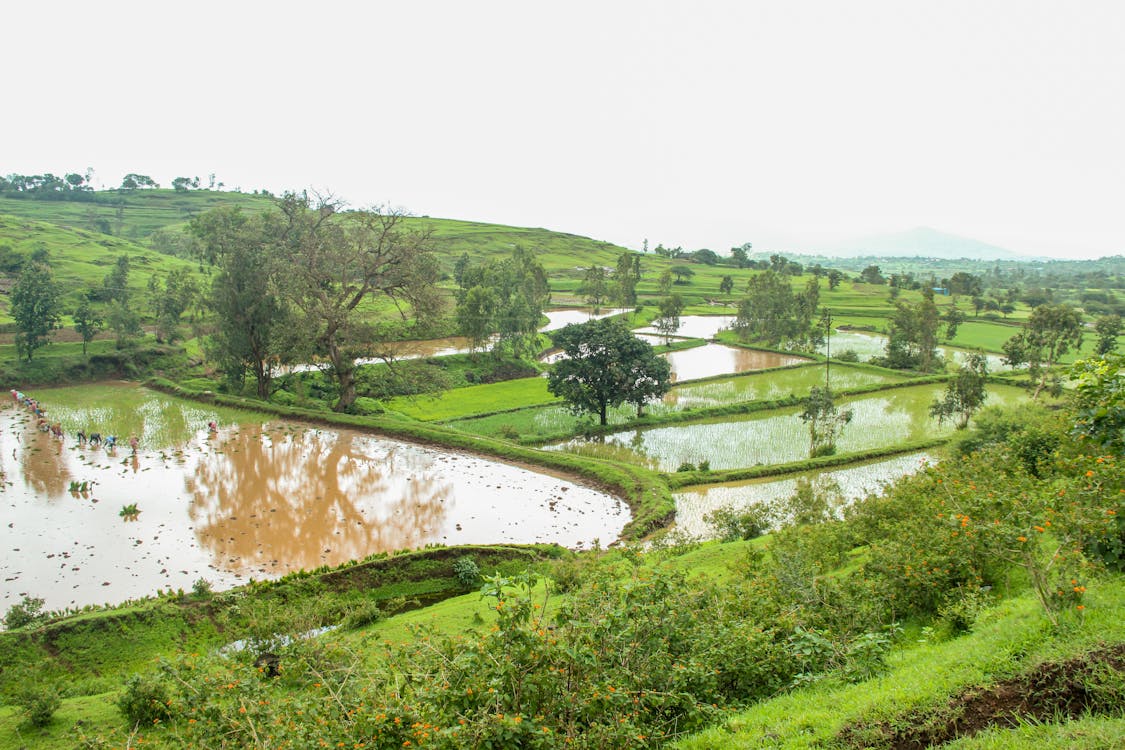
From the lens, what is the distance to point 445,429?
28594 mm

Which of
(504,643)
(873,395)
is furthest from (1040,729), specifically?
(873,395)

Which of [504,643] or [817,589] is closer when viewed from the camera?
[504,643]

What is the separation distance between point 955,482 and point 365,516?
622 inches

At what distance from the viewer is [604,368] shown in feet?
95.4

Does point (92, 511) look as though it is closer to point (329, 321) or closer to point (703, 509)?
point (329, 321)

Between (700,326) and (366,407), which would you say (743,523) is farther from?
(700,326)

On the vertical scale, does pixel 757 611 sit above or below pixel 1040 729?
below

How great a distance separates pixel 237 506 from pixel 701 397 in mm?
23253

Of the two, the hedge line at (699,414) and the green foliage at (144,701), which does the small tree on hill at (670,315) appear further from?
the green foliage at (144,701)

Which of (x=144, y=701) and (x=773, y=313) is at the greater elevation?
(x=773, y=313)

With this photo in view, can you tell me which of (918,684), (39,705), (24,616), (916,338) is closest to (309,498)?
(24,616)

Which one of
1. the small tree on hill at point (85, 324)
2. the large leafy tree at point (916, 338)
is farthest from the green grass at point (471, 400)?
the large leafy tree at point (916, 338)

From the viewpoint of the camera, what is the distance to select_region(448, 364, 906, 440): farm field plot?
30172 mm

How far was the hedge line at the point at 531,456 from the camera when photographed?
20.4 metres
